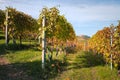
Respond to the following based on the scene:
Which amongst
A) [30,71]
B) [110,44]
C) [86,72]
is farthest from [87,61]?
[30,71]

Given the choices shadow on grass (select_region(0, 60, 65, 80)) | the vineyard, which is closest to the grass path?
the vineyard

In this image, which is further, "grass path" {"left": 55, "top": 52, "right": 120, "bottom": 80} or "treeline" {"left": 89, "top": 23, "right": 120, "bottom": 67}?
"treeline" {"left": 89, "top": 23, "right": 120, "bottom": 67}

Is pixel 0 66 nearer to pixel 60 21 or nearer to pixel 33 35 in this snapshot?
pixel 60 21

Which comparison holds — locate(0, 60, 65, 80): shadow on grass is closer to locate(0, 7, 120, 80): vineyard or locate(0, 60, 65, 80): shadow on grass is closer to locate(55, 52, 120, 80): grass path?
locate(0, 7, 120, 80): vineyard

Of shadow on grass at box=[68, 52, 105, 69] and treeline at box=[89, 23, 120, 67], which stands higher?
treeline at box=[89, 23, 120, 67]

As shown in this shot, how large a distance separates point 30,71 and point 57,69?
255 cm

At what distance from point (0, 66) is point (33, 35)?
27.0 metres

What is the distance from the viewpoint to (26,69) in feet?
86.8

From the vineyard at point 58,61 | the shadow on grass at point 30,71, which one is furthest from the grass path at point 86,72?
the shadow on grass at point 30,71

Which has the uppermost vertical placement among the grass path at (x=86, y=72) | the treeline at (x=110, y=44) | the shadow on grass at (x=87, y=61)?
the treeline at (x=110, y=44)

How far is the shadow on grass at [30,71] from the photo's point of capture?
80.5 feet

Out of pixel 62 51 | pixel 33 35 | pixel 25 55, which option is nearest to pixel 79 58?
pixel 62 51

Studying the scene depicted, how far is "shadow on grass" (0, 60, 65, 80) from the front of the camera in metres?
24.5

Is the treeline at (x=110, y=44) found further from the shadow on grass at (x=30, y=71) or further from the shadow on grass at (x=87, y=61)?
the shadow on grass at (x=30, y=71)
